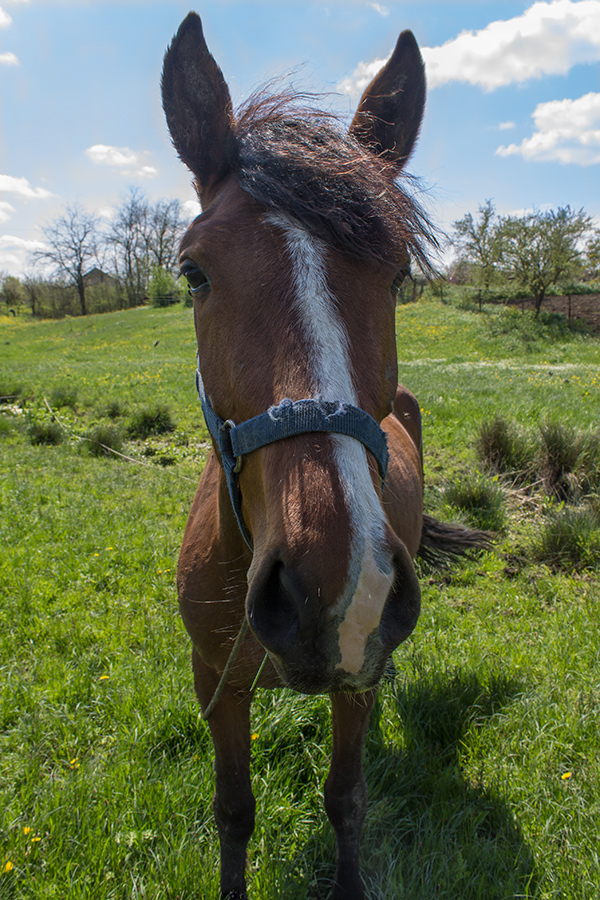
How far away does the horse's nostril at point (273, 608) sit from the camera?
44.6 inches

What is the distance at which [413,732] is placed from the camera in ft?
9.07

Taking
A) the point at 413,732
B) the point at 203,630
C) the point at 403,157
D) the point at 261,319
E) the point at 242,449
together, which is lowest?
the point at 413,732

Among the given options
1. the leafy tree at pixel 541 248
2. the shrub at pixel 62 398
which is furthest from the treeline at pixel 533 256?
the shrub at pixel 62 398

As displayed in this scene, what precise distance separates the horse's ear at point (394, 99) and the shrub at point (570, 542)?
382 centimetres

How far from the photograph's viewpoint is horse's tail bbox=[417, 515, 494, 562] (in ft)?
14.3

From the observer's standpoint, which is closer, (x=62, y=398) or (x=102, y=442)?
(x=102, y=442)

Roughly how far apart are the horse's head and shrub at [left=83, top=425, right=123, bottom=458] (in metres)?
7.56

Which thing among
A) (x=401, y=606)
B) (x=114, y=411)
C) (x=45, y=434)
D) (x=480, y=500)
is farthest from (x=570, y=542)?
(x=114, y=411)

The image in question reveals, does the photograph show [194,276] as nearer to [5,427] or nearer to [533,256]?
[5,427]

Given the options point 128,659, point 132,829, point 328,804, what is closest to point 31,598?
point 128,659

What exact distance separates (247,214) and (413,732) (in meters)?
2.69

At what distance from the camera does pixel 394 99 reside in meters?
2.14

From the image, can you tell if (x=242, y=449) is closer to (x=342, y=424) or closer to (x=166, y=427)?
(x=342, y=424)

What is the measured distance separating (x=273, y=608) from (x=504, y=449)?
6224 mm
